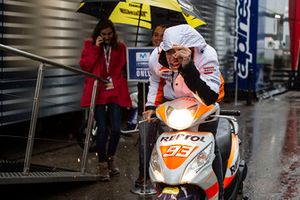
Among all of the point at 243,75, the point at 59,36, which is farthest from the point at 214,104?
the point at 243,75

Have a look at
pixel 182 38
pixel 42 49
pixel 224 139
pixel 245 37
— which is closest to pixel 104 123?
pixel 42 49

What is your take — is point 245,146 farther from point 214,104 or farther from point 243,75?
point 243,75

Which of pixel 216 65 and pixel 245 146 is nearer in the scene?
pixel 216 65

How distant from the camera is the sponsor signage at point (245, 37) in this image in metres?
15.0

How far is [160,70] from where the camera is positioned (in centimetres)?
419

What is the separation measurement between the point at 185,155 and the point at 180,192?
26 cm

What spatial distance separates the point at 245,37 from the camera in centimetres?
1517

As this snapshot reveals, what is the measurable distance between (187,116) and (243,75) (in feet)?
40.8

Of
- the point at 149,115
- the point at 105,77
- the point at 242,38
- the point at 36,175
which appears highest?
the point at 242,38

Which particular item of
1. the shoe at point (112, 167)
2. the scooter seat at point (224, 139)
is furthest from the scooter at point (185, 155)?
the shoe at point (112, 167)

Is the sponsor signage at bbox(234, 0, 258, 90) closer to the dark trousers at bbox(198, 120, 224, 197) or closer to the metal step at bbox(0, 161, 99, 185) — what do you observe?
the metal step at bbox(0, 161, 99, 185)

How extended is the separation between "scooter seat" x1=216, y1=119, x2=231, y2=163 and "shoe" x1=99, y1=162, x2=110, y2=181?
2200 mm

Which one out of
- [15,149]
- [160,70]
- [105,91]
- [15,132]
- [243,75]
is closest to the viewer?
[160,70]

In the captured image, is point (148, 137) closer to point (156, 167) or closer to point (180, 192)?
point (156, 167)
